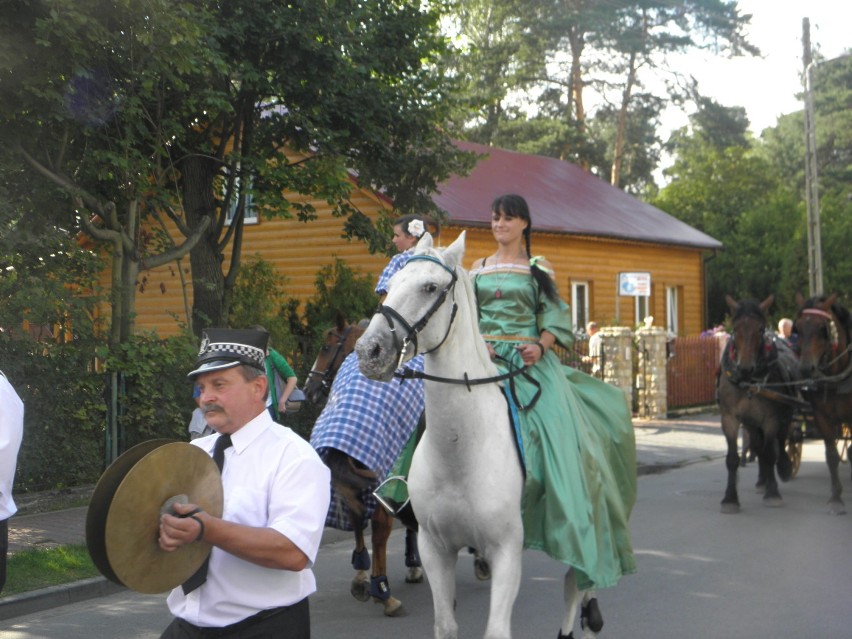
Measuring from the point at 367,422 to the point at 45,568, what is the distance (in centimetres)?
337

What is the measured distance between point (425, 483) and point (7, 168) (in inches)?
376

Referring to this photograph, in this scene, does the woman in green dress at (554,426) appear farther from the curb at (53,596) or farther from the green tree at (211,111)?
the green tree at (211,111)

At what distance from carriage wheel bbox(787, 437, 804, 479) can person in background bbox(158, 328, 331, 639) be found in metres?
12.2

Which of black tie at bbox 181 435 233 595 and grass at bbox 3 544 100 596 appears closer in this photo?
black tie at bbox 181 435 233 595

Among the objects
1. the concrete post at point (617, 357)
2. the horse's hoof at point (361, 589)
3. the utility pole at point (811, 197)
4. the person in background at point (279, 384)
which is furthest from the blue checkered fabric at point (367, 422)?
the utility pole at point (811, 197)

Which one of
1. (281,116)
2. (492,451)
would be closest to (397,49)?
(281,116)

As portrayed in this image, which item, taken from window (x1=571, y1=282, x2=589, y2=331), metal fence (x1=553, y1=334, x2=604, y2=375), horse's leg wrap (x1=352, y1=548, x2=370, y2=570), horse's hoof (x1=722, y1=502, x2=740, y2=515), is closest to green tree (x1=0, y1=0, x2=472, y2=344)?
metal fence (x1=553, y1=334, x2=604, y2=375)

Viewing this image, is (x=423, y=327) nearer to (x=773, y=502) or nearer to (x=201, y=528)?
(x=201, y=528)

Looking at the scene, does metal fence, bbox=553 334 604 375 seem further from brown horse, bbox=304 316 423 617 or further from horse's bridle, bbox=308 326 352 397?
brown horse, bbox=304 316 423 617

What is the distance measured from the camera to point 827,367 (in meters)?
12.2

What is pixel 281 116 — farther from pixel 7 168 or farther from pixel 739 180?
pixel 739 180

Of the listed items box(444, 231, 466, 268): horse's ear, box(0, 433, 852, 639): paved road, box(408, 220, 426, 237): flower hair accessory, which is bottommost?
box(0, 433, 852, 639): paved road

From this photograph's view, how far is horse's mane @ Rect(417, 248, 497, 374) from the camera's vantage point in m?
5.04

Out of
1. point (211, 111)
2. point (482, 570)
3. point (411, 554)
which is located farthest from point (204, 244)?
point (482, 570)
